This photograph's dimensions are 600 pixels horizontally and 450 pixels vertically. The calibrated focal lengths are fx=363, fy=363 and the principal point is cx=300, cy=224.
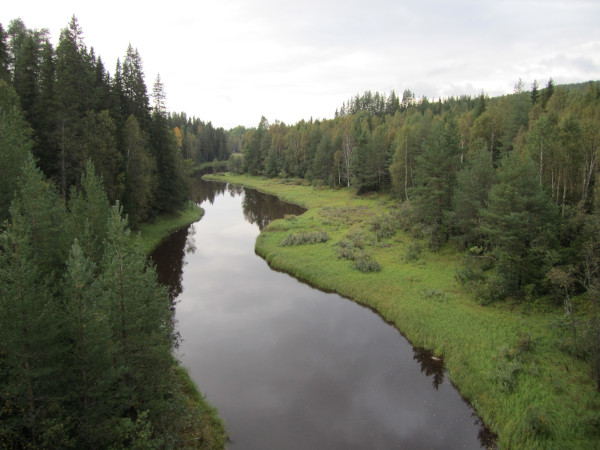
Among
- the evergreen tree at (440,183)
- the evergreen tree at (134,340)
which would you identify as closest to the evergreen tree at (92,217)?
the evergreen tree at (134,340)

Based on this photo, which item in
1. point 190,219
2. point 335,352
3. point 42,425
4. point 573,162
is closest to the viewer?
point 42,425

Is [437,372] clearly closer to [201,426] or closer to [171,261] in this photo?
[201,426]

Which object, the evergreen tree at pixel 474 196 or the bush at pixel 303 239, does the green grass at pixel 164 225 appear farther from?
the evergreen tree at pixel 474 196

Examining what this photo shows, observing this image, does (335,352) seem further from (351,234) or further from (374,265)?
(351,234)

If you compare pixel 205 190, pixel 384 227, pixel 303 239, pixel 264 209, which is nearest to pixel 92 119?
pixel 303 239

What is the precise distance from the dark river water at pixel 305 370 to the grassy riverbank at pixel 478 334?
1.16 meters

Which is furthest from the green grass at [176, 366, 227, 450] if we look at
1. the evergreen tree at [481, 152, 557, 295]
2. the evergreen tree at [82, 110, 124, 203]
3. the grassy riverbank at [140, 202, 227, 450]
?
the evergreen tree at [82, 110, 124, 203]

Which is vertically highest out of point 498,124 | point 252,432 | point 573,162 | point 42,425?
point 498,124

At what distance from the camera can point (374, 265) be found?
34094mm

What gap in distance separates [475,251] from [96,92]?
4573 cm

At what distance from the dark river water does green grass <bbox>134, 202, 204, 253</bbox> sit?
32.6 ft

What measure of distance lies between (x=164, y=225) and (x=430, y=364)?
42517 mm

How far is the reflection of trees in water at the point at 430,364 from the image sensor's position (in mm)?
20766

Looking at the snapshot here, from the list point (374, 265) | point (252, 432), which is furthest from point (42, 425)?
point (374, 265)
